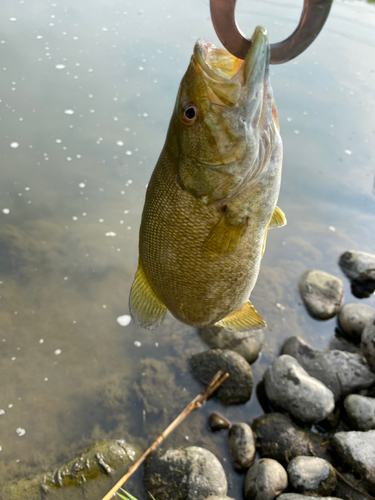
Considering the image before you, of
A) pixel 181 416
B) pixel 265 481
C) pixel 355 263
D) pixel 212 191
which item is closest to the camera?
pixel 212 191

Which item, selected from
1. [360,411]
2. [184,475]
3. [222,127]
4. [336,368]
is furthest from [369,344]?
[222,127]

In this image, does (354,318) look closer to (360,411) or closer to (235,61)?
(360,411)

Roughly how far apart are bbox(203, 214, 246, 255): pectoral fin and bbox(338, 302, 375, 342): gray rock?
10.7 ft

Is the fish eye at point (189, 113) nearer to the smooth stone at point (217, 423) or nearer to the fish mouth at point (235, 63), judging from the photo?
the fish mouth at point (235, 63)

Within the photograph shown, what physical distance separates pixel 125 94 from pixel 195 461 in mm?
5880

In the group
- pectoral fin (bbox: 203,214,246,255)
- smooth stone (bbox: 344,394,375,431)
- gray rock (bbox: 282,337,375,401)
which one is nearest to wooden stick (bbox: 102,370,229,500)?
gray rock (bbox: 282,337,375,401)

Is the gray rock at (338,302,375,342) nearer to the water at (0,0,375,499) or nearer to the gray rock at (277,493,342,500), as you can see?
the water at (0,0,375,499)

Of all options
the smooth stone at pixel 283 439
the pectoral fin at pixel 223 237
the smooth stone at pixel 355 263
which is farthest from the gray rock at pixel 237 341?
the pectoral fin at pixel 223 237

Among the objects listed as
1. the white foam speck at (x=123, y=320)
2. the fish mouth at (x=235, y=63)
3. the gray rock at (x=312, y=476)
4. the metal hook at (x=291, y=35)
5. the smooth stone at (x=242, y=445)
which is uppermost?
the metal hook at (x=291, y=35)

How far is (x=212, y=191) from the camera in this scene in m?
1.55

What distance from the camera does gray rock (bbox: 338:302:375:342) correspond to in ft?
14.3

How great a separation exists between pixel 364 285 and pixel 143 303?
386 cm

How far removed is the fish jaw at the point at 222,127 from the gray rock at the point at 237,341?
8.80 ft

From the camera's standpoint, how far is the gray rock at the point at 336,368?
376cm
